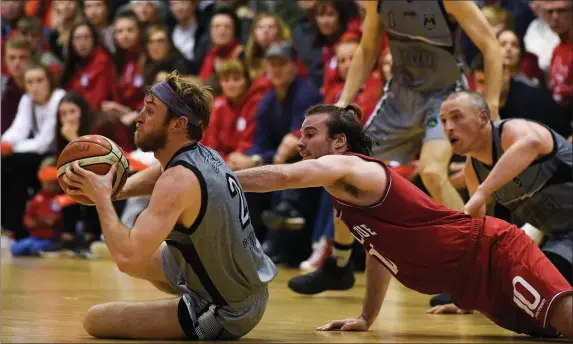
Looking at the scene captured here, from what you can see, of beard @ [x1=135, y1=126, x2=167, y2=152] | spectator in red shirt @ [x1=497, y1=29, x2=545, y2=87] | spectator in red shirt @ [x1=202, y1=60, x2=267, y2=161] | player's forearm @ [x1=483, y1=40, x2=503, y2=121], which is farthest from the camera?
spectator in red shirt @ [x1=202, y1=60, x2=267, y2=161]

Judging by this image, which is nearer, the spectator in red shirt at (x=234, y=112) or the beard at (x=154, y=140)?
the beard at (x=154, y=140)

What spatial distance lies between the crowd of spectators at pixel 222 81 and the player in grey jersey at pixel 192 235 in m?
3.28

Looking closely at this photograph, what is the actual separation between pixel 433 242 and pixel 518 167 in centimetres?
94

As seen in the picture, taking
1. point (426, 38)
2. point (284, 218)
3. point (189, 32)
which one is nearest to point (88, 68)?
point (189, 32)

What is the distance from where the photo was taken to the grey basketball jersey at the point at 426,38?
21.2 feet

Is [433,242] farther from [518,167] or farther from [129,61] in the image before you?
[129,61]

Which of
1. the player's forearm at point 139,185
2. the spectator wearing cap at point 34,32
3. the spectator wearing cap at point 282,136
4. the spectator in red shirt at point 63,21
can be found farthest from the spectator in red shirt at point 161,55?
the player's forearm at point 139,185

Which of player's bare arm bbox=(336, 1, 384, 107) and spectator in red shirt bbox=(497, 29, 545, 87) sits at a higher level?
player's bare arm bbox=(336, 1, 384, 107)

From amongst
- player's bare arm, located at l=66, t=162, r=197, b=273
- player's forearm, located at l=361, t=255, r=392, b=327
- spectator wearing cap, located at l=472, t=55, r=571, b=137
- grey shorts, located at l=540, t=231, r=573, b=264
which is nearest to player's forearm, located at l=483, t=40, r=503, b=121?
grey shorts, located at l=540, t=231, r=573, b=264

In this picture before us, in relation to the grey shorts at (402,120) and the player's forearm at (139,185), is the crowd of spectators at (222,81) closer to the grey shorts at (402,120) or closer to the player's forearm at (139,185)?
the grey shorts at (402,120)

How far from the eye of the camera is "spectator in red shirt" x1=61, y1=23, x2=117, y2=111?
36.5ft

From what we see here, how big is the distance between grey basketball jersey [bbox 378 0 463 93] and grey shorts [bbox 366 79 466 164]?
2.6 inches

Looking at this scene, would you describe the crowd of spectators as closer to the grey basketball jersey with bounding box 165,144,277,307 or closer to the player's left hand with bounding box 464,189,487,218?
the player's left hand with bounding box 464,189,487,218

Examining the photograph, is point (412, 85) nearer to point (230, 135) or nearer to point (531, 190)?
point (531, 190)
